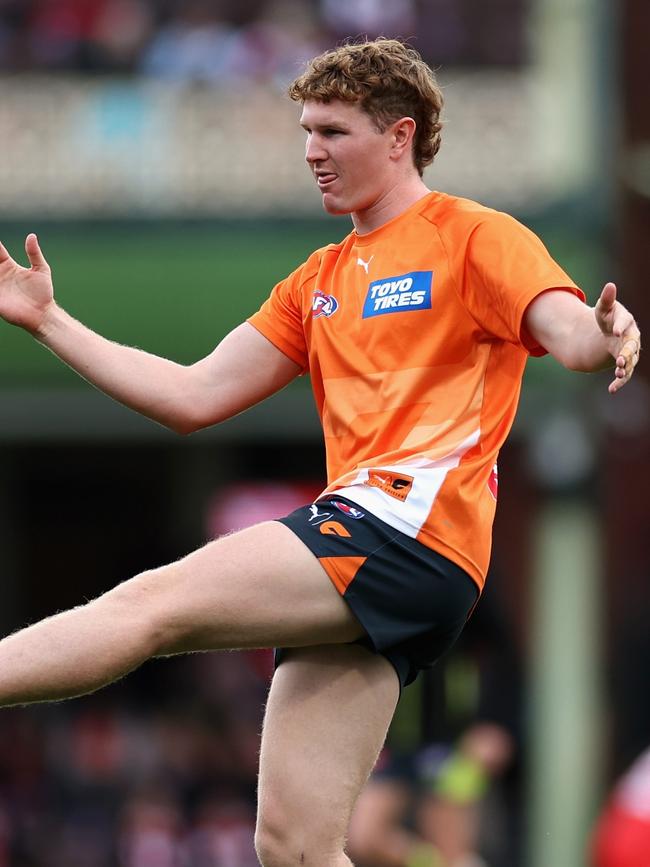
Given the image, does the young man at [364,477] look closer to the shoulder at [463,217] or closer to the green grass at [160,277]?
the shoulder at [463,217]

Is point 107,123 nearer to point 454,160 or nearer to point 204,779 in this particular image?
point 454,160

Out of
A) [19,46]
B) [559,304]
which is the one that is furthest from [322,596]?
[19,46]

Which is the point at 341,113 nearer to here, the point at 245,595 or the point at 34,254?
the point at 34,254

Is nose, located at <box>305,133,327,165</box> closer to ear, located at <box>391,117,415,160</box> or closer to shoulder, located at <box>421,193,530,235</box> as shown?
ear, located at <box>391,117,415,160</box>

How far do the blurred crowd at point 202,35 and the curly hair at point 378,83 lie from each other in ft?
27.5

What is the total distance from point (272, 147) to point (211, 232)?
74 centimetres

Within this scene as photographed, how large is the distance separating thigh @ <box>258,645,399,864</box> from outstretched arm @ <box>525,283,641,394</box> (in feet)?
3.36

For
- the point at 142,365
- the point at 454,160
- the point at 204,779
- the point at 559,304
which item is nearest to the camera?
the point at 559,304

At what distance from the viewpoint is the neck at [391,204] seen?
18.5ft

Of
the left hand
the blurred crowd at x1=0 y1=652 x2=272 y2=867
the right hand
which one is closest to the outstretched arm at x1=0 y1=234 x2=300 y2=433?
the right hand

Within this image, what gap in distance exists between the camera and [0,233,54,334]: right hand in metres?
5.77

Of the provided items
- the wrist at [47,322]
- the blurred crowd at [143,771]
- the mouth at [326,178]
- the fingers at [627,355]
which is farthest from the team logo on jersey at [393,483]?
the blurred crowd at [143,771]

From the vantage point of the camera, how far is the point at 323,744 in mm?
5480

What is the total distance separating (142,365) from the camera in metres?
5.89
